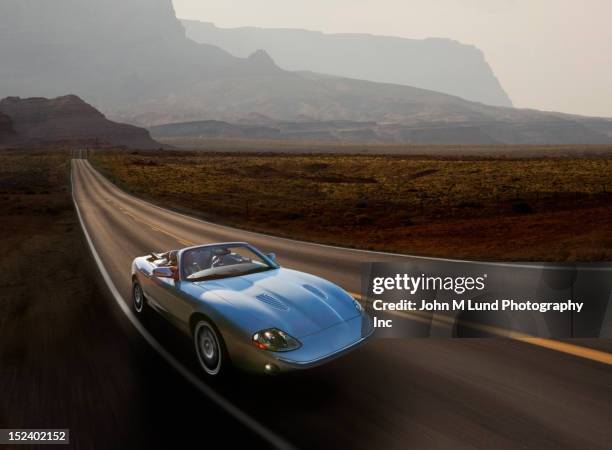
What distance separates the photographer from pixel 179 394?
6.02 metres

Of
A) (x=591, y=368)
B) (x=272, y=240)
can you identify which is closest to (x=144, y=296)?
(x=591, y=368)

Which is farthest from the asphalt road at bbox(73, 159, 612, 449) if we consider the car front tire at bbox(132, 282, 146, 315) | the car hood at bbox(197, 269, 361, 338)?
the car front tire at bbox(132, 282, 146, 315)

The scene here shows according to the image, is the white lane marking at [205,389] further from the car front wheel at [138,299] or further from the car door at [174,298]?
the car door at [174,298]

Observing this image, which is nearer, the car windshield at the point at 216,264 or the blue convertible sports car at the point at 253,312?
the blue convertible sports car at the point at 253,312

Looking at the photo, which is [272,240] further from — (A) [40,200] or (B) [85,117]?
(B) [85,117]

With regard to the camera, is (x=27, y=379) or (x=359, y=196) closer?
(x=27, y=379)

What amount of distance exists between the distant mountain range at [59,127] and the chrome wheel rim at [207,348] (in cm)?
17727

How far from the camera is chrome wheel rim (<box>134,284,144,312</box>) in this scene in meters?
9.10

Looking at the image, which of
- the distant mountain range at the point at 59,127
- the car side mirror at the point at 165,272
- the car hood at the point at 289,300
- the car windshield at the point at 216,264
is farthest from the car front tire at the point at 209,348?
the distant mountain range at the point at 59,127

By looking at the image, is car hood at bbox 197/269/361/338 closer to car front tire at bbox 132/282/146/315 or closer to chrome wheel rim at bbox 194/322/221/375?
chrome wheel rim at bbox 194/322/221/375

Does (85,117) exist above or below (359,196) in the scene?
above

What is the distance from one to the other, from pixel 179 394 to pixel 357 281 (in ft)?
17.9

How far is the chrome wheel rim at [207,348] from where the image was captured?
6180 mm

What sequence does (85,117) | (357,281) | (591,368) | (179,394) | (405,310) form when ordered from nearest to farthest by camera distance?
(591,368), (179,394), (405,310), (357,281), (85,117)
